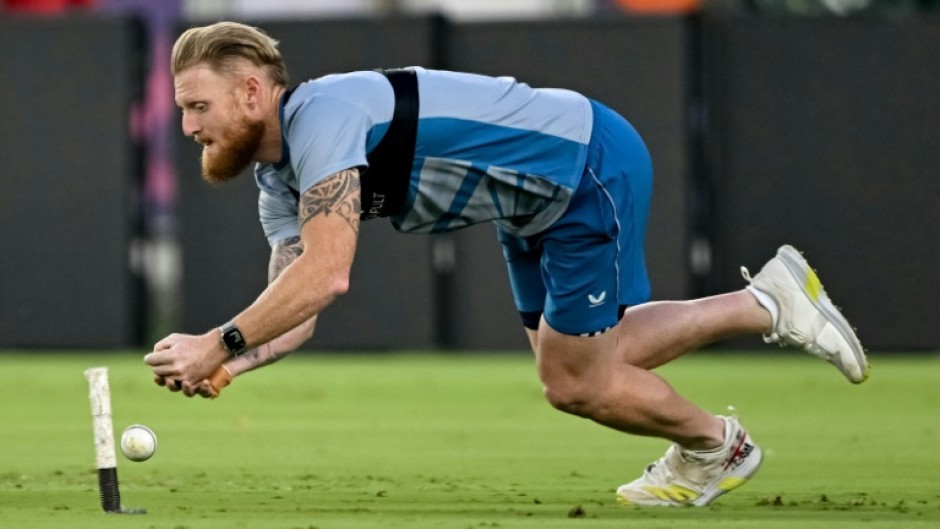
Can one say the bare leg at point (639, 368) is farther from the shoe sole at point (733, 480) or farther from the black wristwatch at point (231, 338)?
the black wristwatch at point (231, 338)

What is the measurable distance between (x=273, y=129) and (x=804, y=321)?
7.40ft

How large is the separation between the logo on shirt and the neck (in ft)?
4.12

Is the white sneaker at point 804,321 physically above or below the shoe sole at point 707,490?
above

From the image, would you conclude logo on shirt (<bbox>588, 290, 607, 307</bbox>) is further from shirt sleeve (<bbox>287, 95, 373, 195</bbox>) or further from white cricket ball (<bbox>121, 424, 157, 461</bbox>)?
white cricket ball (<bbox>121, 424, 157, 461</bbox>)

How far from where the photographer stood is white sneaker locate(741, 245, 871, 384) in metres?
7.17

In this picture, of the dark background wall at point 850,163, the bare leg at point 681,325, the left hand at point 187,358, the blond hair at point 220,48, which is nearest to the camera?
the left hand at point 187,358

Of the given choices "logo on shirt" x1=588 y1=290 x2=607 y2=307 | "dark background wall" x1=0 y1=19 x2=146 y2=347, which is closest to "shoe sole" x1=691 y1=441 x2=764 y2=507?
"logo on shirt" x1=588 y1=290 x2=607 y2=307

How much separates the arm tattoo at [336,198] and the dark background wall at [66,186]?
11.3 metres

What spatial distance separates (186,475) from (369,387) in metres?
5.24

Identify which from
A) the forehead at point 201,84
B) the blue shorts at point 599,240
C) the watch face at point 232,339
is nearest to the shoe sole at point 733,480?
the blue shorts at point 599,240

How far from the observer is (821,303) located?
7281mm

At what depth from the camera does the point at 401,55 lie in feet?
53.6

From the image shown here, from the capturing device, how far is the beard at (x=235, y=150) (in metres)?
6.12

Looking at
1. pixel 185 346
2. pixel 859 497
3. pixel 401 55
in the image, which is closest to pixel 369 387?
pixel 401 55
